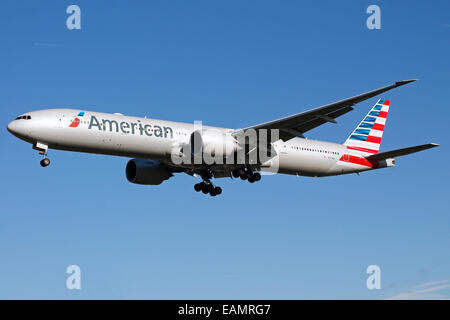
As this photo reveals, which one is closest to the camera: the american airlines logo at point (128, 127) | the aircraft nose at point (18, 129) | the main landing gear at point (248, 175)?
the aircraft nose at point (18, 129)

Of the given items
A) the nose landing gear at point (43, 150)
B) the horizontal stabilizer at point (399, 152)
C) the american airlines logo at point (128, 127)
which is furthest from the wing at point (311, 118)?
the nose landing gear at point (43, 150)

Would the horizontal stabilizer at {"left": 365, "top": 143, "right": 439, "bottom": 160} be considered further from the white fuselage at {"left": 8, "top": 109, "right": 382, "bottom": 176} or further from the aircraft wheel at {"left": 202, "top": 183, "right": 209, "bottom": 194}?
the aircraft wheel at {"left": 202, "top": 183, "right": 209, "bottom": 194}

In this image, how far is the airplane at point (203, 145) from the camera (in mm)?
33344

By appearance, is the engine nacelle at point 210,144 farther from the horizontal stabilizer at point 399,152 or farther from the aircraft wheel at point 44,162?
the horizontal stabilizer at point 399,152

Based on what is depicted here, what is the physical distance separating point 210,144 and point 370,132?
622 inches

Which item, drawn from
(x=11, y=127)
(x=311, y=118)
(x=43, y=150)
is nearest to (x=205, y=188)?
(x=311, y=118)

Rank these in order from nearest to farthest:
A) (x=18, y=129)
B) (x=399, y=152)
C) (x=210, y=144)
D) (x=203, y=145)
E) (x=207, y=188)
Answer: (x=18, y=129) < (x=203, y=145) < (x=210, y=144) < (x=399, y=152) < (x=207, y=188)

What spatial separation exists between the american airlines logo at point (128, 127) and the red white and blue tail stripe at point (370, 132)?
14.9 m

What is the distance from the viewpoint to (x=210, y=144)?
3588 cm

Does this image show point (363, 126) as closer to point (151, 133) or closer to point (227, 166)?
point (227, 166)

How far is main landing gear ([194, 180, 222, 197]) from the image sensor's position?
41.3m

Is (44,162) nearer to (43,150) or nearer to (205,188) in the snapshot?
(43,150)

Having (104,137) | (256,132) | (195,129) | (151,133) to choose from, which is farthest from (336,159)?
(104,137)

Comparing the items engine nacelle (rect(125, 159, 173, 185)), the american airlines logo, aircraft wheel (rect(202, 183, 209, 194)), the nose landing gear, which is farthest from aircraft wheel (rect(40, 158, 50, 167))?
aircraft wheel (rect(202, 183, 209, 194))
